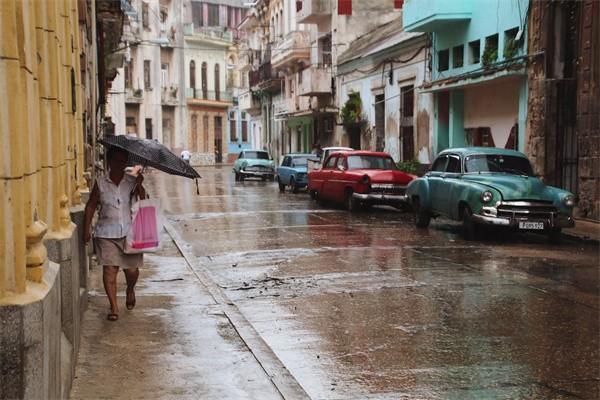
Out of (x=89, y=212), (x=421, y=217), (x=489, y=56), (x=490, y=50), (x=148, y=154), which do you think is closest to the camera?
(x=89, y=212)

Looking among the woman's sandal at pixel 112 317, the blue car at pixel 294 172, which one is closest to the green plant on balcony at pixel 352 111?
the blue car at pixel 294 172

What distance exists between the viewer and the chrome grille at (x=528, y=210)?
45.3 feet

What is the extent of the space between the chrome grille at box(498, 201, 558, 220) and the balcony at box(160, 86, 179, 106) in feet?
178

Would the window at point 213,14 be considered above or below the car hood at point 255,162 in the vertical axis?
above

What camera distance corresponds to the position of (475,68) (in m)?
24.1

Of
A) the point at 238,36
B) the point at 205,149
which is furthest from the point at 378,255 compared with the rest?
the point at 238,36

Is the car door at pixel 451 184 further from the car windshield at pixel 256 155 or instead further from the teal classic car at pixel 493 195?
the car windshield at pixel 256 155

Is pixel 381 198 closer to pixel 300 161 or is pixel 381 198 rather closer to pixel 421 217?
pixel 421 217

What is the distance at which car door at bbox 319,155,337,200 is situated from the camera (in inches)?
878

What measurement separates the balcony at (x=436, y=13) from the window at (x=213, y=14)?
49191 mm

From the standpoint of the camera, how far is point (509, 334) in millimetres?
7324

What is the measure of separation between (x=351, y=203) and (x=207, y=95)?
51.3 metres

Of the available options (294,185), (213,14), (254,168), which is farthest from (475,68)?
(213,14)

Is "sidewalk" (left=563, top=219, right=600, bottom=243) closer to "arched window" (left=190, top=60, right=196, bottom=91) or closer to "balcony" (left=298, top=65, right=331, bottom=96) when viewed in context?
"balcony" (left=298, top=65, right=331, bottom=96)
